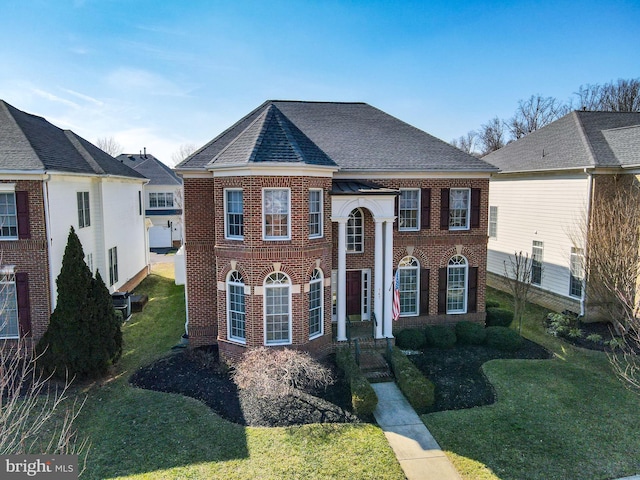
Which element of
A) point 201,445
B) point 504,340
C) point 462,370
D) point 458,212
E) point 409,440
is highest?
point 458,212

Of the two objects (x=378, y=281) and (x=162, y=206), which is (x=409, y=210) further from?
(x=162, y=206)

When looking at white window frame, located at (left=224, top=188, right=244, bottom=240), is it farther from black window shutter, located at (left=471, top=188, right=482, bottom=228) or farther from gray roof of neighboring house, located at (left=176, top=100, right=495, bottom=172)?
black window shutter, located at (left=471, top=188, right=482, bottom=228)

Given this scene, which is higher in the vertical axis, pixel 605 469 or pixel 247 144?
pixel 247 144

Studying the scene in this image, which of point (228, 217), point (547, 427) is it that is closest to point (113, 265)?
point (228, 217)

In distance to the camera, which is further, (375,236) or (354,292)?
(354,292)

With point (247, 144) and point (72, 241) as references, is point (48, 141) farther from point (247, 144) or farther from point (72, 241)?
point (247, 144)

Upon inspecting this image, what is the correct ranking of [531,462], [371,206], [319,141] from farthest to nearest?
[319,141] → [371,206] → [531,462]

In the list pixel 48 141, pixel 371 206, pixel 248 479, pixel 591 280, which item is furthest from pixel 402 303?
pixel 48 141
